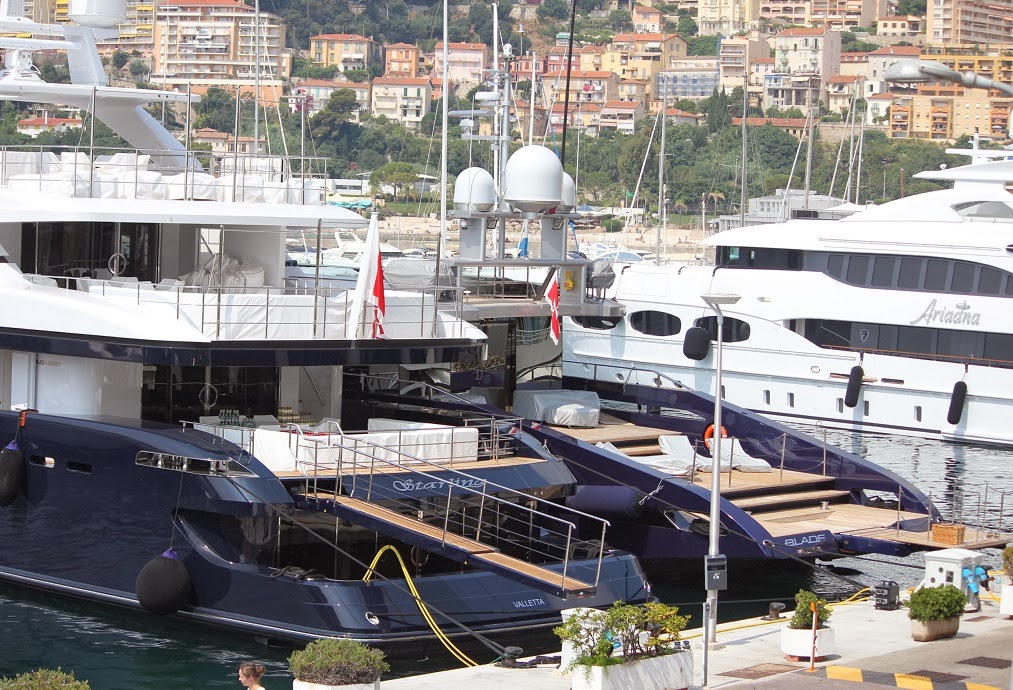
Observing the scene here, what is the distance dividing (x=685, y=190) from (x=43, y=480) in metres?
118

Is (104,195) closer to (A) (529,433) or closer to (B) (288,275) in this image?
(B) (288,275)

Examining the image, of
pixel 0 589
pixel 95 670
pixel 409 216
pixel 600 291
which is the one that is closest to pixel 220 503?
pixel 95 670

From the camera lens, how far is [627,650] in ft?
50.3

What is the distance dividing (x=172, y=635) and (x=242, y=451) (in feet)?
7.40

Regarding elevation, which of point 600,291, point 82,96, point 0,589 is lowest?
point 0,589

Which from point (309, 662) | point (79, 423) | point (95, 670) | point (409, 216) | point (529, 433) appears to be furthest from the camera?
point (409, 216)

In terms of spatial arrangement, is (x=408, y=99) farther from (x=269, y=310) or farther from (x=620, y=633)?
(x=620, y=633)

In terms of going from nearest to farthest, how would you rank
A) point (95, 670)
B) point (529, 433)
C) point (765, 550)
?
point (95, 670) → point (765, 550) → point (529, 433)

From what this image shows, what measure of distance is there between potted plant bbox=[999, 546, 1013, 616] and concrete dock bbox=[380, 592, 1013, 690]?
0.41 feet

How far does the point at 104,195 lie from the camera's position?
2150cm

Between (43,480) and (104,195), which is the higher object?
(104,195)

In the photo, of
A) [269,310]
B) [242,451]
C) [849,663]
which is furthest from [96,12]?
[849,663]

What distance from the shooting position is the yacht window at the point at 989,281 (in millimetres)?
37188

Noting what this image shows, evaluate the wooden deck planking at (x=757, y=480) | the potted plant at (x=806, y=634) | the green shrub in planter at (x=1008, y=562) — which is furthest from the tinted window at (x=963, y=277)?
the potted plant at (x=806, y=634)
